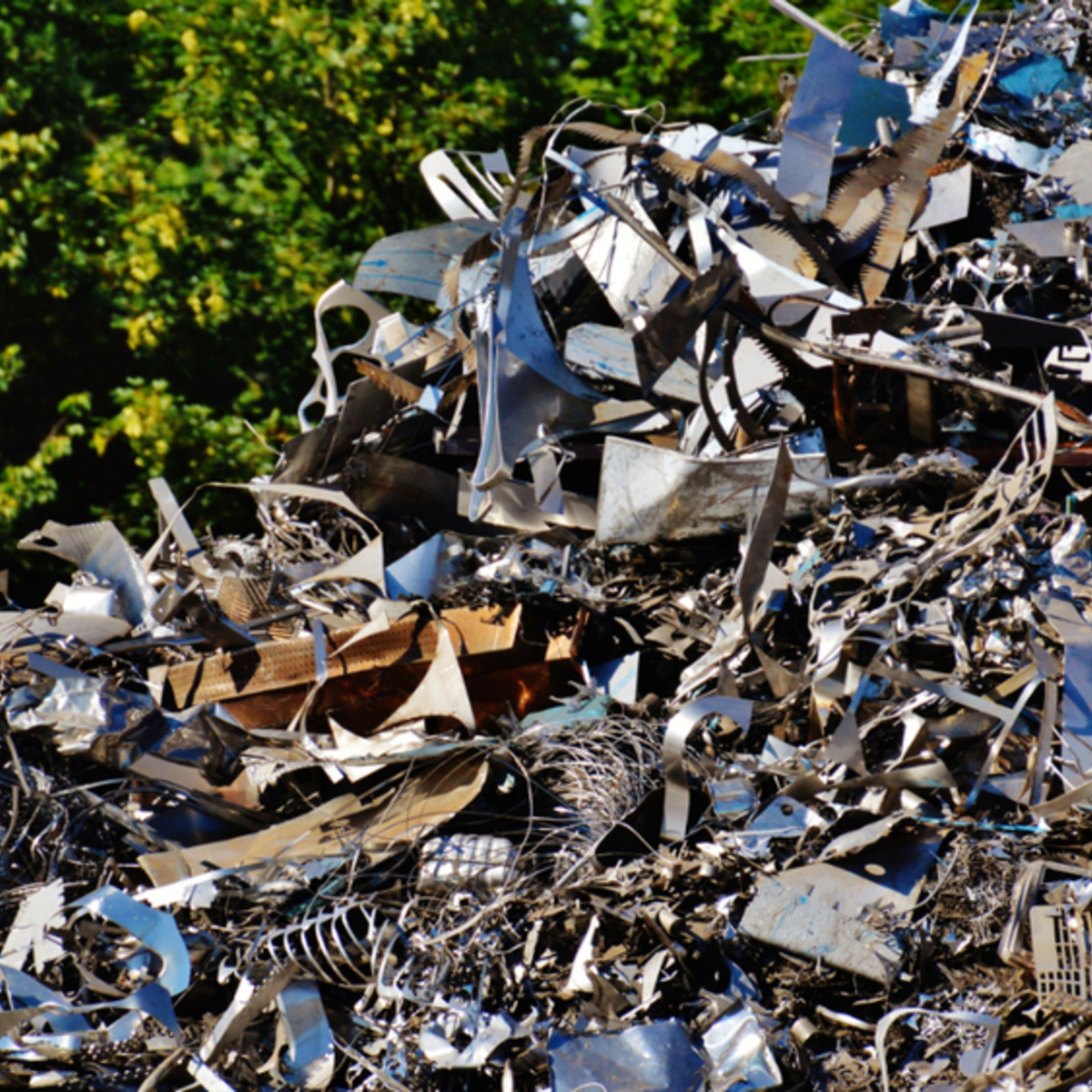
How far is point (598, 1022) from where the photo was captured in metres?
1.89

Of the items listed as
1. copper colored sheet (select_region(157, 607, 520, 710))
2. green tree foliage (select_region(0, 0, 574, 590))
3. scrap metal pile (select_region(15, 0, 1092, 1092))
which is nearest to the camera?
scrap metal pile (select_region(15, 0, 1092, 1092))

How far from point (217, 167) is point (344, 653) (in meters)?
4.46

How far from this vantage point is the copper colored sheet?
254 centimetres

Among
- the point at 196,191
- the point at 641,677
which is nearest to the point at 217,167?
the point at 196,191

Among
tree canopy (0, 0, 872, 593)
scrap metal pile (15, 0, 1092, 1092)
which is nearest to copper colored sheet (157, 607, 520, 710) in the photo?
scrap metal pile (15, 0, 1092, 1092)

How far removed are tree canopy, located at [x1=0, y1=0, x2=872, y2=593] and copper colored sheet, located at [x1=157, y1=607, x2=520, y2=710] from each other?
3287 millimetres

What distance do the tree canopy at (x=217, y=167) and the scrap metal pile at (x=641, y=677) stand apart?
2.92 meters

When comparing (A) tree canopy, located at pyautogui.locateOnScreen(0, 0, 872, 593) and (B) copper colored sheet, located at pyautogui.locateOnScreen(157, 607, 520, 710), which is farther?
(A) tree canopy, located at pyautogui.locateOnScreen(0, 0, 872, 593)

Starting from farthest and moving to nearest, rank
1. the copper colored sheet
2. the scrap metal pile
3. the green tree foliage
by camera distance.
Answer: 1. the green tree foliage
2. the copper colored sheet
3. the scrap metal pile

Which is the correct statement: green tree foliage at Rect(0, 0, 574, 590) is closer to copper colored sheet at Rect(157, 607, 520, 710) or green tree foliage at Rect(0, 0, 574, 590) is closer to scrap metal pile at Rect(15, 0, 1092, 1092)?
scrap metal pile at Rect(15, 0, 1092, 1092)

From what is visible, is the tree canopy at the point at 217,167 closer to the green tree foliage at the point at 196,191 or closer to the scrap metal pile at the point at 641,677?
the green tree foliage at the point at 196,191

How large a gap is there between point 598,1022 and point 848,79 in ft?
8.23

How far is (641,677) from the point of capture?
8.43 feet

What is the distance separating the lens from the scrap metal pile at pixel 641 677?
6.34ft
